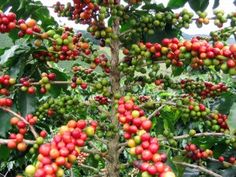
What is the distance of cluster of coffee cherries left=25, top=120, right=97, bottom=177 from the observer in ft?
5.59

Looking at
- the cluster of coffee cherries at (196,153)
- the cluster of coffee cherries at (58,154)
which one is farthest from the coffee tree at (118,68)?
the cluster of coffee cherries at (58,154)

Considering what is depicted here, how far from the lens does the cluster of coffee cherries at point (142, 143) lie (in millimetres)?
1700

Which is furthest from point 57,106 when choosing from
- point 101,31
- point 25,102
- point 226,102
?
point 226,102

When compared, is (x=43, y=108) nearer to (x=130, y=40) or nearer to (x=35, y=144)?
(x=130, y=40)

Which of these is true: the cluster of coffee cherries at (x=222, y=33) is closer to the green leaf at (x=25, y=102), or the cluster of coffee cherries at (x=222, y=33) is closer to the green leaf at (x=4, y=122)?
the green leaf at (x=25, y=102)

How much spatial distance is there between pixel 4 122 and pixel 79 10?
0.99 m

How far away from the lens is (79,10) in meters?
3.10

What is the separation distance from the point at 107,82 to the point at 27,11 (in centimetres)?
87

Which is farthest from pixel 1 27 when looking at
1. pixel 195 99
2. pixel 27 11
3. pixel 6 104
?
pixel 195 99

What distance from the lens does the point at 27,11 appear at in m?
3.23

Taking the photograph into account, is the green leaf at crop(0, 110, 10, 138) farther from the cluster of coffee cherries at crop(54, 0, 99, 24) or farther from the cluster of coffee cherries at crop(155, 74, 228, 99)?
the cluster of coffee cherries at crop(155, 74, 228, 99)

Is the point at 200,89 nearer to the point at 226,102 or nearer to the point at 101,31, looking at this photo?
the point at 226,102

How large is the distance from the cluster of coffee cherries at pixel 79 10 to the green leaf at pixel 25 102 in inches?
27.1

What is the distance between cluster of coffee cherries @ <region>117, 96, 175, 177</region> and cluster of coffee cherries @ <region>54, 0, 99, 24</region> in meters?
1.03
